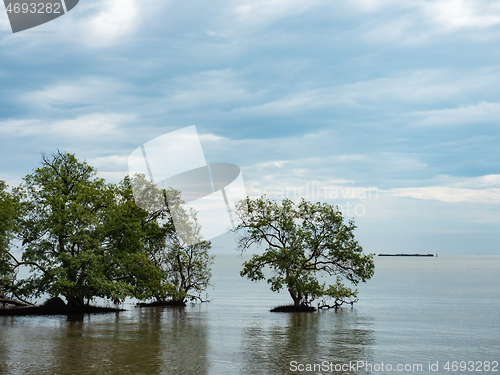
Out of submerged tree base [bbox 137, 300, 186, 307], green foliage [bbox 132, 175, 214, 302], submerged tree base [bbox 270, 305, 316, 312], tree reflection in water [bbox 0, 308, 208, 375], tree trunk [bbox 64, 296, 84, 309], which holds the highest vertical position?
green foliage [bbox 132, 175, 214, 302]

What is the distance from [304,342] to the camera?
27266mm

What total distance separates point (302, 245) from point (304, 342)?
18303 millimetres

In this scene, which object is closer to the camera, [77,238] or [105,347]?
[105,347]

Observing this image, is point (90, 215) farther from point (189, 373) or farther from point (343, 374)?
point (343, 374)

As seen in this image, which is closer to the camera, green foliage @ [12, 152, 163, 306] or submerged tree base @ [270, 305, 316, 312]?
green foliage @ [12, 152, 163, 306]

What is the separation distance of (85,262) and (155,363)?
18.8 metres

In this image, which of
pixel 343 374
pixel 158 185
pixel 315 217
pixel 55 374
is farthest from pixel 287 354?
pixel 158 185

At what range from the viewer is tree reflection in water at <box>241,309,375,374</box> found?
2176 cm

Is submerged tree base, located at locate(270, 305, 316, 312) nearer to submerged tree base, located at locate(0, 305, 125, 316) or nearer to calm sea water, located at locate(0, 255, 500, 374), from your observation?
calm sea water, located at locate(0, 255, 500, 374)

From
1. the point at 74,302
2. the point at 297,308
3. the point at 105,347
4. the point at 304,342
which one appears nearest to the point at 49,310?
the point at 74,302

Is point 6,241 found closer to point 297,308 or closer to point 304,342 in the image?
point 304,342

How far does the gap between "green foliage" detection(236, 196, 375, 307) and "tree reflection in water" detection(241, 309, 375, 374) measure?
5007mm

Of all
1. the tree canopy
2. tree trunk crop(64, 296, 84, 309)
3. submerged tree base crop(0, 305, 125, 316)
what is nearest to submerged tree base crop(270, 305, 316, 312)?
the tree canopy

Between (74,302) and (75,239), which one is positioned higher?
(75,239)
